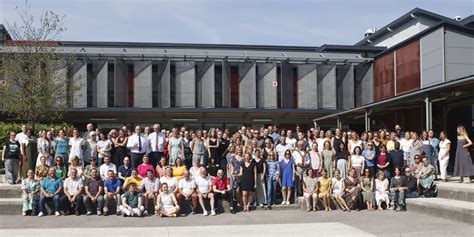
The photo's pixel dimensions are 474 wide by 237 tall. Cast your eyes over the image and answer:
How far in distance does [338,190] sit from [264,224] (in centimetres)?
300

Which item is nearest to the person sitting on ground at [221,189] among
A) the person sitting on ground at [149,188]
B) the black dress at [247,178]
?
the black dress at [247,178]

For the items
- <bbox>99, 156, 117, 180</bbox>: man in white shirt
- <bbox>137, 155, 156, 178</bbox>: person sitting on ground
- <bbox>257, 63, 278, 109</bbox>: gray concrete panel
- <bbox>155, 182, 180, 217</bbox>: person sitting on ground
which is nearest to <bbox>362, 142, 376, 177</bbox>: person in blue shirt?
<bbox>155, 182, 180, 217</bbox>: person sitting on ground

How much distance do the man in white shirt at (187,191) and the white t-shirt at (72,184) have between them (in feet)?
8.12

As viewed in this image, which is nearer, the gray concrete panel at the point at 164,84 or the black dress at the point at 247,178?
the black dress at the point at 247,178

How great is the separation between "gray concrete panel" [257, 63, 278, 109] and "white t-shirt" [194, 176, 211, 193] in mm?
20022

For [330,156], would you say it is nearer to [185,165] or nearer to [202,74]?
[185,165]

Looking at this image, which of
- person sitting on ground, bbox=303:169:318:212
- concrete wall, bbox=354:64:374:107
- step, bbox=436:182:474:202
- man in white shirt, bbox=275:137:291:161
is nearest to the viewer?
step, bbox=436:182:474:202

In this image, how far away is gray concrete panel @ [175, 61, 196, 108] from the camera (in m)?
32.2

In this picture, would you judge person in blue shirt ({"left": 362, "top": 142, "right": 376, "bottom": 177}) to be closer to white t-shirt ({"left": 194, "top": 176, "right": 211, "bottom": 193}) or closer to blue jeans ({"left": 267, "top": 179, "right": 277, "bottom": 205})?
blue jeans ({"left": 267, "top": 179, "right": 277, "bottom": 205})

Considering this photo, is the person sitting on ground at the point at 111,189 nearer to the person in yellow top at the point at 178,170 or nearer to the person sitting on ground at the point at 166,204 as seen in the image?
the person sitting on ground at the point at 166,204

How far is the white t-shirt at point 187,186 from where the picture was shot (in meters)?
12.9

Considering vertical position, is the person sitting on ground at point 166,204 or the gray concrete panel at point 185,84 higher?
the gray concrete panel at point 185,84

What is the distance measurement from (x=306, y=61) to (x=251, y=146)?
19.7 metres

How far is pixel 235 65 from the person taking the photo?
109 feet
